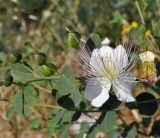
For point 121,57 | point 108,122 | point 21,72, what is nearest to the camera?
point 121,57

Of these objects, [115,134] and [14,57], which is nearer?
[14,57]

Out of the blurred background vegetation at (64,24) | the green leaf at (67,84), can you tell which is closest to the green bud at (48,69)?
the green leaf at (67,84)

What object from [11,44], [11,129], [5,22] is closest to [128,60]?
[11,129]

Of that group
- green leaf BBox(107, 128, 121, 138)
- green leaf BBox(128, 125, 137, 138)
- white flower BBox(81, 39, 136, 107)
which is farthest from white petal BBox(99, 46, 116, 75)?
green leaf BBox(107, 128, 121, 138)

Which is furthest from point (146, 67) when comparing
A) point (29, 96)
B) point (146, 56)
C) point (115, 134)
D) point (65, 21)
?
point (65, 21)

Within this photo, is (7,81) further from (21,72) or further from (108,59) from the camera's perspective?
(108,59)

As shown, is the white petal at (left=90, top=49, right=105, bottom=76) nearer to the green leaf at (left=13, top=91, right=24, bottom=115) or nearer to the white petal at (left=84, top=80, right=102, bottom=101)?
the white petal at (left=84, top=80, right=102, bottom=101)

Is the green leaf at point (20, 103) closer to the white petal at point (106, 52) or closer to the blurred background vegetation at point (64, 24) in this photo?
the white petal at point (106, 52)
